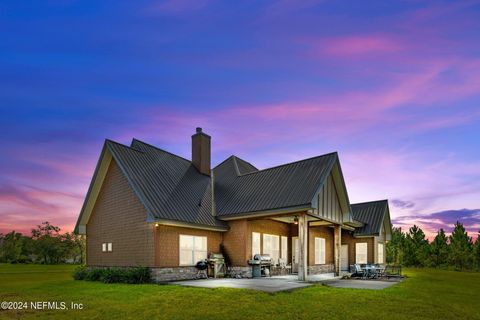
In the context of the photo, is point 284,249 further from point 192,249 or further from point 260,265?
point 192,249

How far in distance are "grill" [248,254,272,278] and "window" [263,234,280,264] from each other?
45.5 inches

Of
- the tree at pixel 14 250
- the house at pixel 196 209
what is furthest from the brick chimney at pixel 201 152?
the tree at pixel 14 250

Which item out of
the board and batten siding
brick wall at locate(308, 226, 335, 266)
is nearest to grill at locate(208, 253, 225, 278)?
→ the board and batten siding

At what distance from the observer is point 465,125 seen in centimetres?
1825

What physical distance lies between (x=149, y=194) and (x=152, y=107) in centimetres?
450

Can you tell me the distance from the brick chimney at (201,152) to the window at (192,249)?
5.98 metres

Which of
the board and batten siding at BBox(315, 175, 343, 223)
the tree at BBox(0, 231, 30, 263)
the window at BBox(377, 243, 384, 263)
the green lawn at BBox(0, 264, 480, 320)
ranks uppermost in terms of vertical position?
the board and batten siding at BBox(315, 175, 343, 223)

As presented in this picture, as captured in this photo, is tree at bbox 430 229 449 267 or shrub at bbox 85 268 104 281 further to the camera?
tree at bbox 430 229 449 267

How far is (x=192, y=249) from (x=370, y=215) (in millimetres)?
17694

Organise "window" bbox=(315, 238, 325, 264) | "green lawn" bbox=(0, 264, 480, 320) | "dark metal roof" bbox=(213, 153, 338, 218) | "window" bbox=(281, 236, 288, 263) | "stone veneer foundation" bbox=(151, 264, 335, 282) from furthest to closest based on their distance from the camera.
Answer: "window" bbox=(315, 238, 325, 264)
"window" bbox=(281, 236, 288, 263)
"dark metal roof" bbox=(213, 153, 338, 218)
"stone veneer foundation" bbox=(151, 264, 335, 282)
"green lawn" bbox=(0, 264, 480, 320)

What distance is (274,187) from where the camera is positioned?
68.4 feet

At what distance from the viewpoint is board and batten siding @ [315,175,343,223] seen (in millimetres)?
19422

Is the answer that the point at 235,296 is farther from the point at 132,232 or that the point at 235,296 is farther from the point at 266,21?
the point at 266,21

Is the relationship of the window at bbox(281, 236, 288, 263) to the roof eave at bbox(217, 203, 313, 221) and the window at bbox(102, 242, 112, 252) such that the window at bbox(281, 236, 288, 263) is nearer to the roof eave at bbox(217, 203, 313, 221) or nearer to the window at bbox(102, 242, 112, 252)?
the roof eave at bbox(217, 203, 313, 221)
